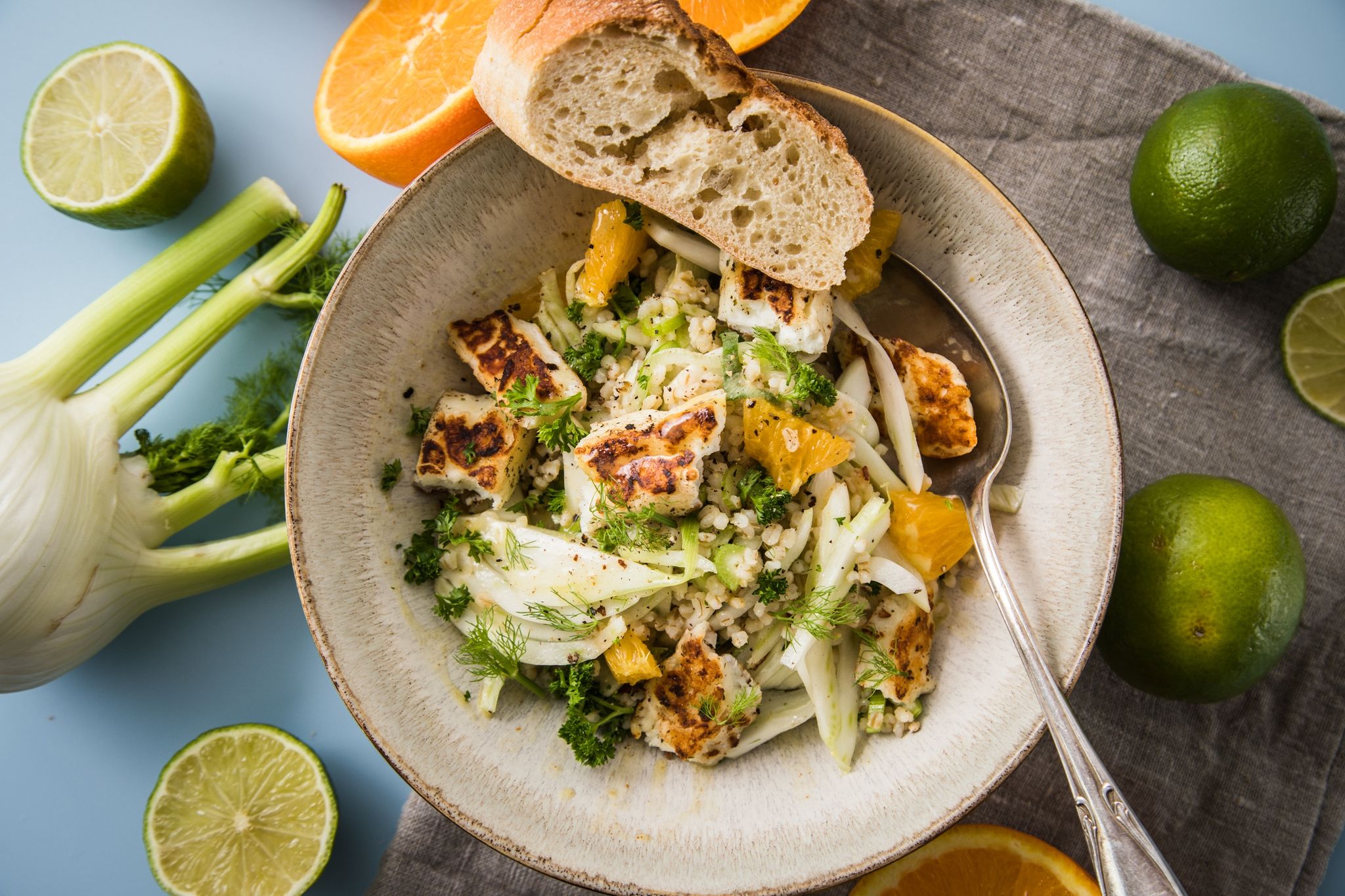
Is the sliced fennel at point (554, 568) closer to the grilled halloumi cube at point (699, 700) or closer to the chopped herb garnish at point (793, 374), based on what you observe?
the grilled halloumi cube at point (699, 700)

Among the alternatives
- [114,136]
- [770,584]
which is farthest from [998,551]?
[114,136]

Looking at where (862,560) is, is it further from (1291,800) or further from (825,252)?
(1291,800)

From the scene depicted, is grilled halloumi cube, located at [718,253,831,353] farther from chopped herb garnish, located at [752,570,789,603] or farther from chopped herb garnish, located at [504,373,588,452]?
chopped herb garnish, located at [752,570,789,603]

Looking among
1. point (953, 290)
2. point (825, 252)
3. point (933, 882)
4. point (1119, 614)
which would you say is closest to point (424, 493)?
point (825, 252)

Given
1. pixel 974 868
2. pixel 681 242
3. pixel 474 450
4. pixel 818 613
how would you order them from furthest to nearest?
pixel 974 868
pixel 681 242
pixel 474 450
pixel 818 613

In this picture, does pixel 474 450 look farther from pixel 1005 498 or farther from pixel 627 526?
Answer: pixel 1005 498
